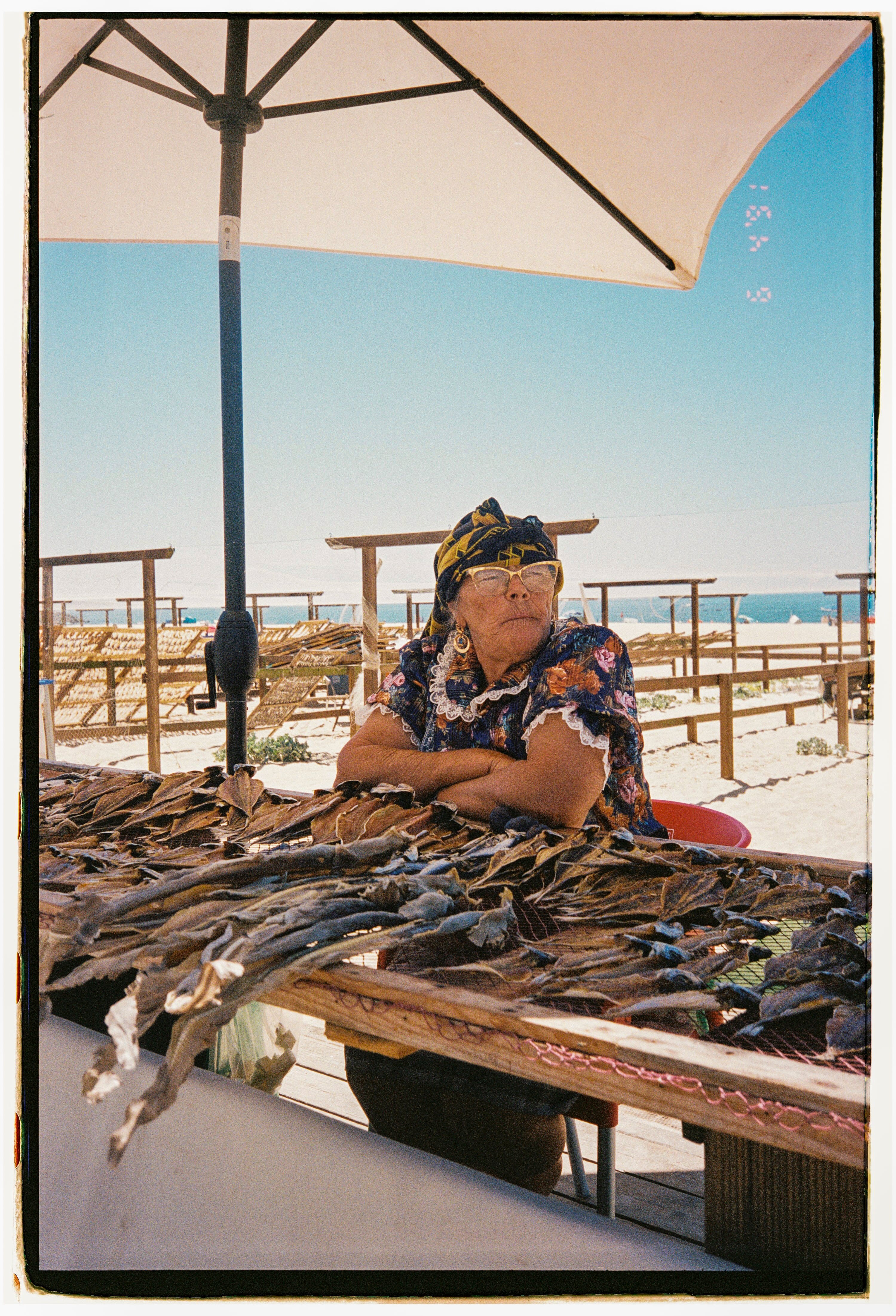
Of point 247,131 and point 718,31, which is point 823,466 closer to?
point 718,31

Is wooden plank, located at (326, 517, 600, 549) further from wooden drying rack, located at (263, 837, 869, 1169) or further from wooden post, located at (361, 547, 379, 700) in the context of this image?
wooden drying rack, located at (263, 837, 869, 1169)

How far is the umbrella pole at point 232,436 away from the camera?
2.34 metres

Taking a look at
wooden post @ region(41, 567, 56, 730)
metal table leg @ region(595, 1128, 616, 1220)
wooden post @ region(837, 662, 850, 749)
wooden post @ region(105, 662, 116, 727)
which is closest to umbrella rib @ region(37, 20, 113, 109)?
wooden post @ region(41, 567, 56, 730)

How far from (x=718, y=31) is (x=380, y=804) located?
1.29 m

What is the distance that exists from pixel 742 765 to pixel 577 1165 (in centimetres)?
609

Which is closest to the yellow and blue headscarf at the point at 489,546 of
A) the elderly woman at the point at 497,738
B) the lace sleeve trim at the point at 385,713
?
the elderly woman at the point at 497,738

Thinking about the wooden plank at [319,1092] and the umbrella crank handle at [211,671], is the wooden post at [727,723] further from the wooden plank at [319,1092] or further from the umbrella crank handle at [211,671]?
the wooden plank at [319,1092]

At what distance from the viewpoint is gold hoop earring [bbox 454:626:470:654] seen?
79.1 inches

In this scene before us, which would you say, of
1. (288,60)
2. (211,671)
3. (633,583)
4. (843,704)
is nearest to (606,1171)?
(211,671)

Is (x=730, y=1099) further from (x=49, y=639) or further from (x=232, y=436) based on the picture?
(x=49, y=639)

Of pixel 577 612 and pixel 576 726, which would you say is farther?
pixel 577 612

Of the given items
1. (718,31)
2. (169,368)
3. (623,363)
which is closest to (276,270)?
(169,368)

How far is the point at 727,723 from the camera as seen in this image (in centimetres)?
584

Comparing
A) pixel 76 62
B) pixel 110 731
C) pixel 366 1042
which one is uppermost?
pixel 76 62
